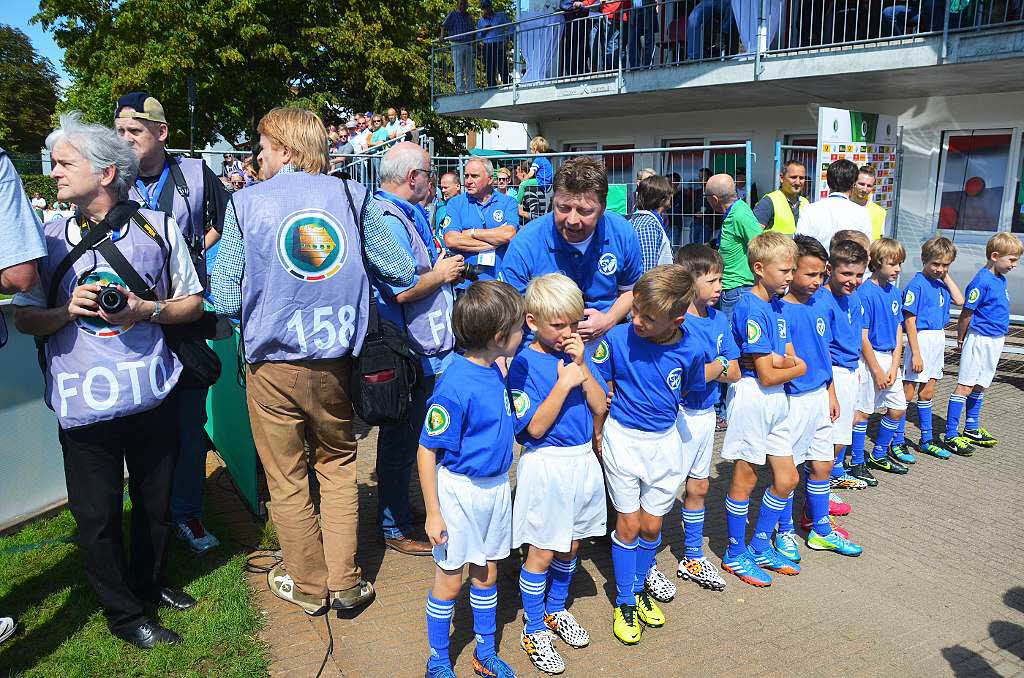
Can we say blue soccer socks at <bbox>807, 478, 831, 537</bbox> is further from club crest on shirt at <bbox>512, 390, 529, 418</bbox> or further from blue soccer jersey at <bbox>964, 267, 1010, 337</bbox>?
blue soccer jersey at <bbox>964, 267, 1010, 337</bbox>

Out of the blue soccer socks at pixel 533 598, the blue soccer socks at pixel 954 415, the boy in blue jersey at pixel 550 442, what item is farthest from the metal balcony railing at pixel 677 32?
the blue soccer socks at pixel 533 598

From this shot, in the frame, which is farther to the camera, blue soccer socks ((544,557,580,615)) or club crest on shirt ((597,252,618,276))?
club crest on shirt ((597,252,618,276))

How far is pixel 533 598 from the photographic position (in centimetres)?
325

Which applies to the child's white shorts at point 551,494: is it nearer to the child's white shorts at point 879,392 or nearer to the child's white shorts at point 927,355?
the child's white shorts at point 879,392

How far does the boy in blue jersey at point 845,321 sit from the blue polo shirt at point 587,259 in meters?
1.38

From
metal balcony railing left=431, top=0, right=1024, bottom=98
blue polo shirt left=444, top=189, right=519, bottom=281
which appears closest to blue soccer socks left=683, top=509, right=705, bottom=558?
blue polo shirt left=444, top=189, right=519, bottom=281

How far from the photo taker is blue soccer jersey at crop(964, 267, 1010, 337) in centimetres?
613

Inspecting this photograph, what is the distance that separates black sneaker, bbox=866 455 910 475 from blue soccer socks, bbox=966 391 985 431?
1057 millimetres

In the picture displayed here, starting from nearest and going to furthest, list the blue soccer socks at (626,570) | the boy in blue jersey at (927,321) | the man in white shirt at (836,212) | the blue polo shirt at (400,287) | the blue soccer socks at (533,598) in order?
1. the blue soccer socks at (533,598)
2. the blue soccer socks at (626,570)
3. the blue polo shirt at (400,287)
4. the boy in blue jersey at (927,321)
5. the man in white shirt at (836,212)

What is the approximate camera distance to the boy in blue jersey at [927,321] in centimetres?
580

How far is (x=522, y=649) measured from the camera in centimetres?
338

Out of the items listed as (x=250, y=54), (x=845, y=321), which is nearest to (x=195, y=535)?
(x=845, y=321)

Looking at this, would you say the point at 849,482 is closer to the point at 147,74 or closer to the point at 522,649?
the point at 522,649

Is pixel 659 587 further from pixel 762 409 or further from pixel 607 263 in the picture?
pixel 607 263
